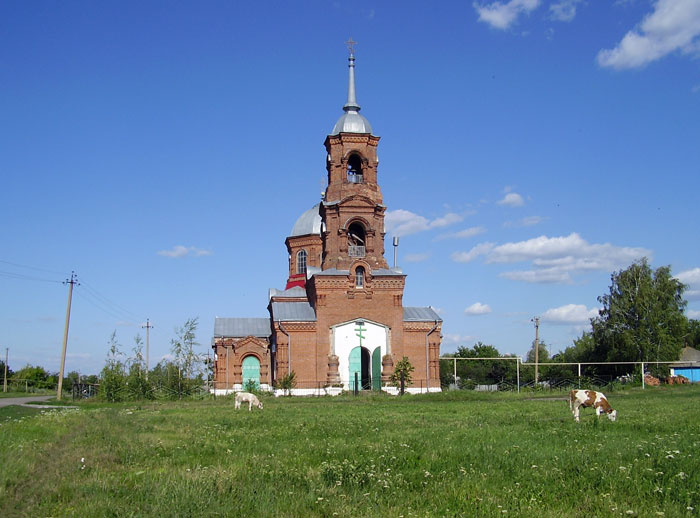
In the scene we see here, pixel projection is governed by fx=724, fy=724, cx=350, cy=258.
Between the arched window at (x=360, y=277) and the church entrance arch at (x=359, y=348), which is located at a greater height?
the arched window at (x=360, y=277)

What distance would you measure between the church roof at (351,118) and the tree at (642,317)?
80.1 feet

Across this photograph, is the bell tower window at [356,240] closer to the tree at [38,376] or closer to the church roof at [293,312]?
the church roof at [293,312]

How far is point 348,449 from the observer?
1115 centimetres

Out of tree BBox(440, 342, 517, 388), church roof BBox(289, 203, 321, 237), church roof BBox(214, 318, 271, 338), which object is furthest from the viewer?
tree BBox(440, 342, 517, 388)

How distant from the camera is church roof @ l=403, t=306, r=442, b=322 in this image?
1684 inches

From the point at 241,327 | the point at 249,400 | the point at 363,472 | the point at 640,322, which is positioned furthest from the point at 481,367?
the point at 363,472

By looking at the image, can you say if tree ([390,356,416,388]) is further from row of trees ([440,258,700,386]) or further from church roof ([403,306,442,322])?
row of trees ([440,258,700,386])

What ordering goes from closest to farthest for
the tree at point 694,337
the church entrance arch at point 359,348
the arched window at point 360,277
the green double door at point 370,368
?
the green double door at point 370,368 < the church entrance arch at point 359,348 < the arched window at point 360,277 < the tree at point 694,337

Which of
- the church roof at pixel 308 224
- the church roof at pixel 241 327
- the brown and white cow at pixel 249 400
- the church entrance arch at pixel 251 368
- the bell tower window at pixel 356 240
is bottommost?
the brown and white cow at pixel 249 400

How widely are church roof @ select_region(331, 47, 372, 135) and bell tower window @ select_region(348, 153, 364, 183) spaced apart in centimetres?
166

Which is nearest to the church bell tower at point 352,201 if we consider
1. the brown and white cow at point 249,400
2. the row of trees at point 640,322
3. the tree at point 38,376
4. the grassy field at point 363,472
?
the row of trees at point 640,322

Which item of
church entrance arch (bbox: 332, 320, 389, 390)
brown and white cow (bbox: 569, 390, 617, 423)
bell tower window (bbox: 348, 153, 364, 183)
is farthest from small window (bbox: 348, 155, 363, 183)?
brown and white cow (bbox: 569, 390, 617, 423)

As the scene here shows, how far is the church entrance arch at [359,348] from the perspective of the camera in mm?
41000

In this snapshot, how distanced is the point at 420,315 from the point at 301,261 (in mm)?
11863
